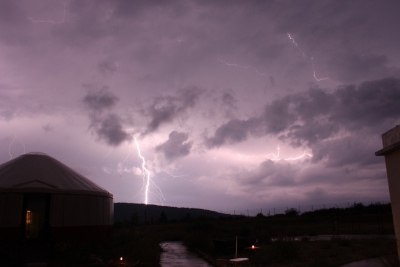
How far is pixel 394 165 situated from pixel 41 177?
35.0 ft

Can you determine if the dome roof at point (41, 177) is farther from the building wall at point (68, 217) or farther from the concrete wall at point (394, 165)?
the concrete wall at point (394, 165)

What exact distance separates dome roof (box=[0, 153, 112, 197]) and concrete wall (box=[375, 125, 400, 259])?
936 centimetres

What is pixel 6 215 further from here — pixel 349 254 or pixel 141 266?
pixel 349 254

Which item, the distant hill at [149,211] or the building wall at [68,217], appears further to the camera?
the distant hill at [149,211]

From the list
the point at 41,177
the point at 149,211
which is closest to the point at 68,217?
the point at 41,177

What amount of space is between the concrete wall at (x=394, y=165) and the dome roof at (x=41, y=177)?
9.36 metres

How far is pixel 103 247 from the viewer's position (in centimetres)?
1213

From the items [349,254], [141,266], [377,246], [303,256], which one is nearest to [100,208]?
[141,266]

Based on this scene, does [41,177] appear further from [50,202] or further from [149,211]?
A: [149,211]

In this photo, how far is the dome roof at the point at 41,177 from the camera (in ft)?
41.2

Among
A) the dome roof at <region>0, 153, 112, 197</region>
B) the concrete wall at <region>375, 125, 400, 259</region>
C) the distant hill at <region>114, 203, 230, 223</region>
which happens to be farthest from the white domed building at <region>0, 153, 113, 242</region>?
the distant hill at <region>114, 203, 230, 223</region>

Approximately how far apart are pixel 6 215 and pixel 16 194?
0.67 m

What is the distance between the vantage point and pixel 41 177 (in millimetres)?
13359

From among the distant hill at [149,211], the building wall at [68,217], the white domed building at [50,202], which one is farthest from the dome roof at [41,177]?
the distant hill at [149,211]
